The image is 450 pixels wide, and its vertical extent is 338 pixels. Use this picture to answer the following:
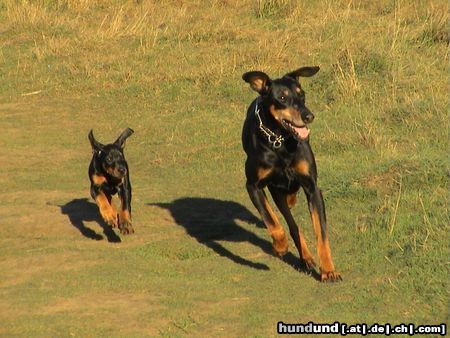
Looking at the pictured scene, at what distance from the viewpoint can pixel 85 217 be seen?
1078cm

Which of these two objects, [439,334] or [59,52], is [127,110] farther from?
[439,334]

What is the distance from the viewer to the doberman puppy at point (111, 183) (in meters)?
9.97

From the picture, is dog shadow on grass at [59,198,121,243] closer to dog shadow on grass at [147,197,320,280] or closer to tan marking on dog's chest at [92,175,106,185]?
tan marking on dog's chest at [92,175,106,185]

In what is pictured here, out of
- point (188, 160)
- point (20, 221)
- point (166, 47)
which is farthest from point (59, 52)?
point (20, 221)

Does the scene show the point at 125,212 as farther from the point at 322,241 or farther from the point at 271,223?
the point at 322,241

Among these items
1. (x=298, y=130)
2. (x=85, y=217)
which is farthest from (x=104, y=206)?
(x=298, y=130)

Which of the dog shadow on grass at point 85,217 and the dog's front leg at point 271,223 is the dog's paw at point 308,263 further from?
the dog shadow on grass at point 85,217

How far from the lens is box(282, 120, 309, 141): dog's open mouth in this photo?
845 cm

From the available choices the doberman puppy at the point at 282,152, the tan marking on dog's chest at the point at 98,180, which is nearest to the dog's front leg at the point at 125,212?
the tan marking on dog's chest at the point at 98,180

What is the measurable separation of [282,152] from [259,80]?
0.59m

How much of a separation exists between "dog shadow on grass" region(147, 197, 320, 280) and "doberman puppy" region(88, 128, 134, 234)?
1.95 ft

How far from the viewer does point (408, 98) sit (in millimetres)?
13734

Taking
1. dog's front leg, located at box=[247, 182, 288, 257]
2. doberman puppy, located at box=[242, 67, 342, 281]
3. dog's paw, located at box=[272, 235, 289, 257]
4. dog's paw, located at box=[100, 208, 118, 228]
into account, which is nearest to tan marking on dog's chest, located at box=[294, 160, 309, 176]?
doberman puppy, located at box=[242, 67, 342, 281]

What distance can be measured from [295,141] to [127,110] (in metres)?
7.41
